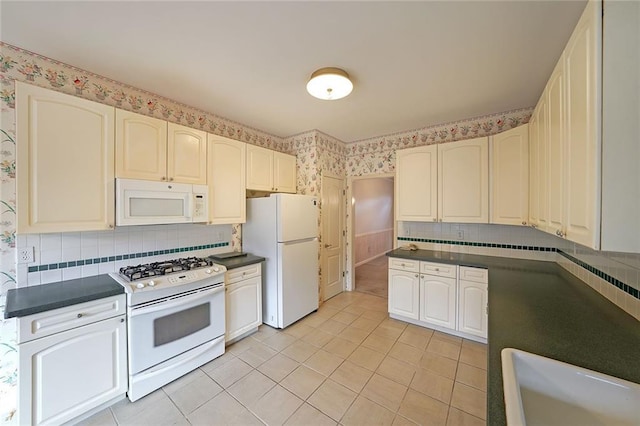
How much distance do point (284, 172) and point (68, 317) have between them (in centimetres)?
249

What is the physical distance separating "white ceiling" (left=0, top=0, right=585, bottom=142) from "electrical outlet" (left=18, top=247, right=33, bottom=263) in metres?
1.44

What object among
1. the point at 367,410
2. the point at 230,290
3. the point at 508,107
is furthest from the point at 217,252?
the point at 508,107

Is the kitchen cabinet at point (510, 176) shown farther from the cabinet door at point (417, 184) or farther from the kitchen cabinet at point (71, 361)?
the kitchen cabinet at point (71, 361)

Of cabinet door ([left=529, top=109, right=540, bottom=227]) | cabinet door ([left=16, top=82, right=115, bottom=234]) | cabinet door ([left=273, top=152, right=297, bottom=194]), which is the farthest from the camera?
cabinet door ([left=273, top=152, right=297, bottom=194])

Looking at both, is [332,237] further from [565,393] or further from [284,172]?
[565,393]

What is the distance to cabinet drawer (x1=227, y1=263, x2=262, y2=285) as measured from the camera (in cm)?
252

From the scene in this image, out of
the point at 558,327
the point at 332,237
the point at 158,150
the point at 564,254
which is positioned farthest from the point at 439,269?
the point at 158,150

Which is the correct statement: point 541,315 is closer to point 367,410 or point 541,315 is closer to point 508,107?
point 367,410

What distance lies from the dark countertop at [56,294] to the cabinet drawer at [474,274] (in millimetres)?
3097

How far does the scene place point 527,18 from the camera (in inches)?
56.5

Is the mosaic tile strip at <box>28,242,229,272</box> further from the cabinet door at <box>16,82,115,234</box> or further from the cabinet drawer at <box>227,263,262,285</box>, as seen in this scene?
the cabinet drawer at <box>227,263,262,285</box>

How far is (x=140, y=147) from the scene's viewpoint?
6.65ft

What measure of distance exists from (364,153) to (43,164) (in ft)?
11.6

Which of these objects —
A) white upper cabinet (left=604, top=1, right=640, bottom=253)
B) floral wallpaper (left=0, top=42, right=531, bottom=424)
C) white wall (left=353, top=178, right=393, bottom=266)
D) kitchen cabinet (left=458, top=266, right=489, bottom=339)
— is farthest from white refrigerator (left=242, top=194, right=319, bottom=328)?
white wall (left=353, top=178, right=393, bottom=266)
